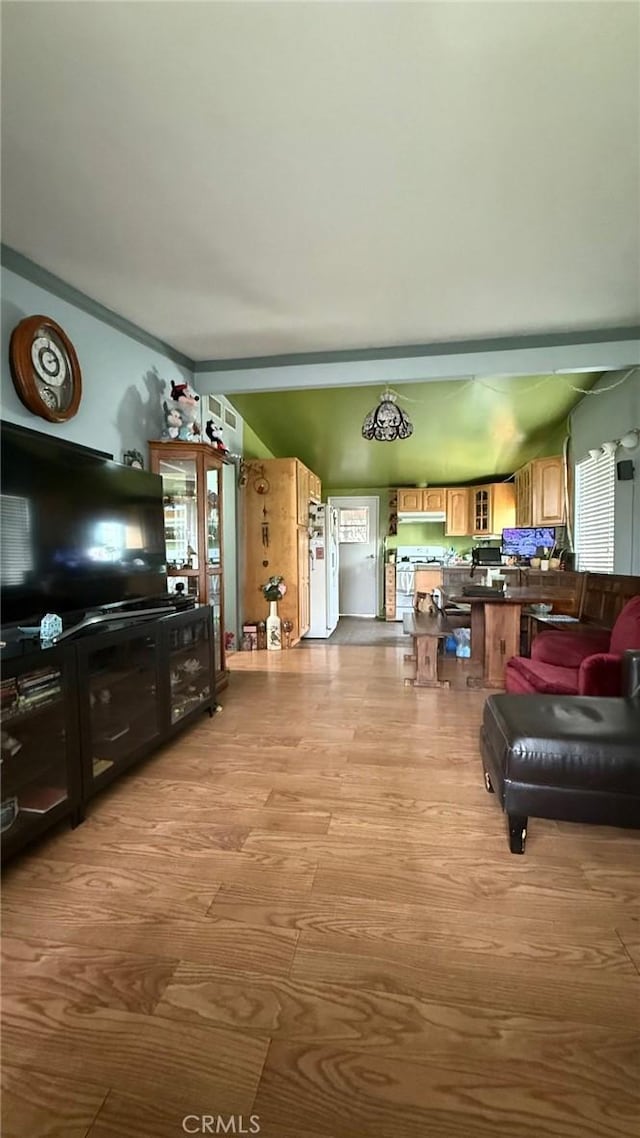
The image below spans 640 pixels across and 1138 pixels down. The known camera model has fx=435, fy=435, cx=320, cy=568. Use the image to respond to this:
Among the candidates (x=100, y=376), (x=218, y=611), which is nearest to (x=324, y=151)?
(x=100, y=376)

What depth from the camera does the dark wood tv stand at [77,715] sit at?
1511mm

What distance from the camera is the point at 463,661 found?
4348 millimetres

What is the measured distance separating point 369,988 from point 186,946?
0.50m

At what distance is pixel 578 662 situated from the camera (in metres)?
2.71

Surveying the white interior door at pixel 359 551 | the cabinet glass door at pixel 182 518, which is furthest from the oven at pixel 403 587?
the cabinet glass door at pixel 182 518

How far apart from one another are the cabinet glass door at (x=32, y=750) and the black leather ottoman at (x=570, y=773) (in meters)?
1.67

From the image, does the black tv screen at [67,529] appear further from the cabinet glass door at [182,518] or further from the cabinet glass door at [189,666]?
the cabinet glass door at [182,518]

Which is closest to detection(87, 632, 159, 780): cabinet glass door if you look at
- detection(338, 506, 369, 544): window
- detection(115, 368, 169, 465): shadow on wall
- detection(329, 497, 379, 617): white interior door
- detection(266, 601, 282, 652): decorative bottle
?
detection(115, 368, 169, 465): shadow on wall

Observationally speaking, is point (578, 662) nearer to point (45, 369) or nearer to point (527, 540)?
point (527, 540)

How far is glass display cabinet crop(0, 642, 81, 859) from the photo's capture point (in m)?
1.48

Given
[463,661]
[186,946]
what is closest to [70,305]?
[186,946]

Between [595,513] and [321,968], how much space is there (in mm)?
4035

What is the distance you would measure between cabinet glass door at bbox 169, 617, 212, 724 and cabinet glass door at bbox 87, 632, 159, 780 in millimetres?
211

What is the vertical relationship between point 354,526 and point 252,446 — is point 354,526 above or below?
below
